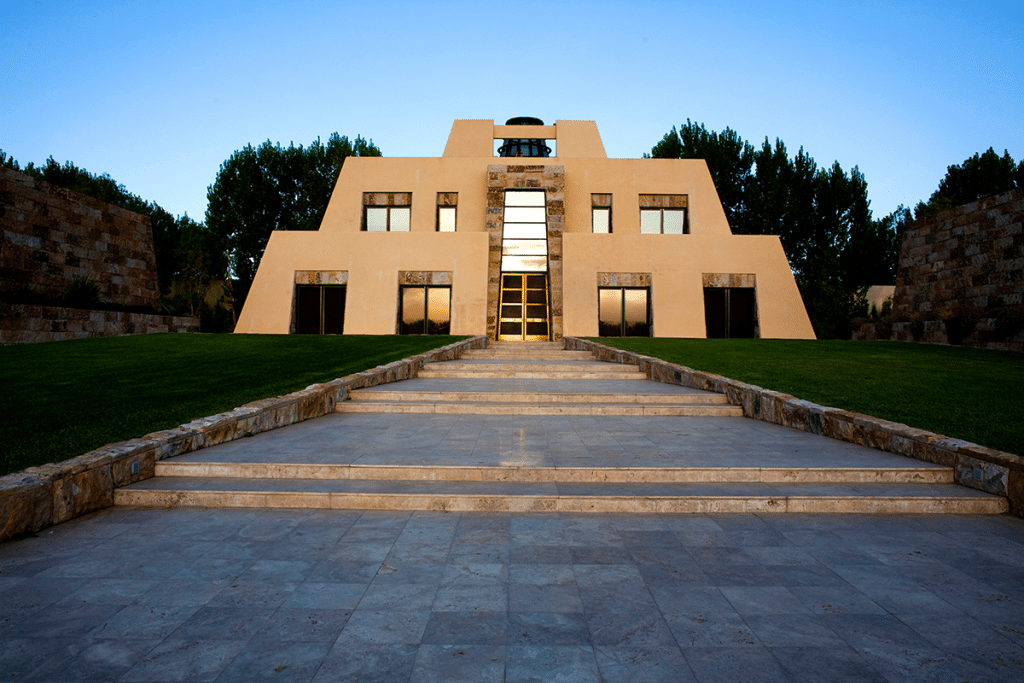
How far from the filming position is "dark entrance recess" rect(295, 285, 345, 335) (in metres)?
27.4

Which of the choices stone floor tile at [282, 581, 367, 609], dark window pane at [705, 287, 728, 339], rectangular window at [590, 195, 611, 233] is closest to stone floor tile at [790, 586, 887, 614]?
stone floor tile at [282, 581, 367, 609]

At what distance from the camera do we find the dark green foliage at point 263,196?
4425 centimetres

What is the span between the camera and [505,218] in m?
29.4

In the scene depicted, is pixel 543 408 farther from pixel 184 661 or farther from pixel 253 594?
pixel 184 661

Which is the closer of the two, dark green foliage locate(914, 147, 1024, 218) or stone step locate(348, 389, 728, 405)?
stone step locate(348, 389, 728, 405)

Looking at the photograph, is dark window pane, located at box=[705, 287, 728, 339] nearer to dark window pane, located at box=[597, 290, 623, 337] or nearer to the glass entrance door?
dark window pane, located at box=[597, 290, 623, 337]

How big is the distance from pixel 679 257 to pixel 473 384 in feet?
61.9

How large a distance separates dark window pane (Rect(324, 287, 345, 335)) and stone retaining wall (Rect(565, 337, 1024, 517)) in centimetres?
1995

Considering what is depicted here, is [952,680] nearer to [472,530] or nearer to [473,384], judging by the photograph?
[472,530]

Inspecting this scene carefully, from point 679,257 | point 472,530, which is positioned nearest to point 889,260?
point 679,257

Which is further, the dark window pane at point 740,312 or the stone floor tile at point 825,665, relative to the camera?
the dark window pane at point 740,312

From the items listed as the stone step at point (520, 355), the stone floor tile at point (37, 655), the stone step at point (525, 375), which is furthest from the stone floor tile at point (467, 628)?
the stone step at point (520, 355)

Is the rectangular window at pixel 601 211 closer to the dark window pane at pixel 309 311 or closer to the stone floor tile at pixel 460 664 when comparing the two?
the dark window pane at pixel 309 311

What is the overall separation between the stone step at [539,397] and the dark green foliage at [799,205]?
37190 millimetres
